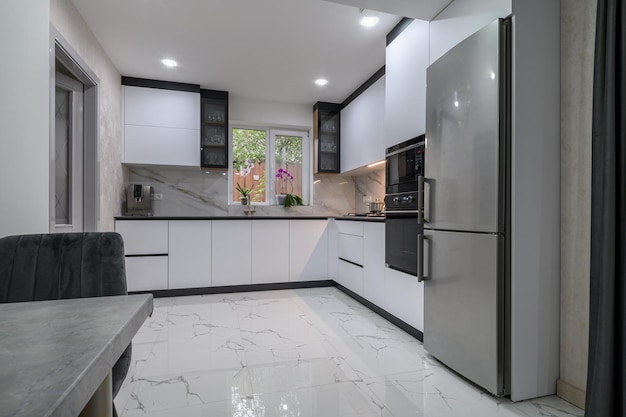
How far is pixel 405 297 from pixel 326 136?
2537 millimetres

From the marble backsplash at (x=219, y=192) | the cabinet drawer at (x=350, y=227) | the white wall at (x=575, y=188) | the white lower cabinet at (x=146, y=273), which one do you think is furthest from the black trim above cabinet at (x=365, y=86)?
the white lower cabinet at (x=146, y=273)

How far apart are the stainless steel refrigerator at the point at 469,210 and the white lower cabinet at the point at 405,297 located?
212 mm

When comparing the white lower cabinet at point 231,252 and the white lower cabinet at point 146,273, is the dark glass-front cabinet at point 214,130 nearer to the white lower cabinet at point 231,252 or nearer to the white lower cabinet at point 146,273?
the white lower cabinet at point 231,252

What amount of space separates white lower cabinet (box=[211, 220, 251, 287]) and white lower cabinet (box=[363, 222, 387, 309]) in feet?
4.53

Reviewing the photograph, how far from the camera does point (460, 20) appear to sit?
1.91 m

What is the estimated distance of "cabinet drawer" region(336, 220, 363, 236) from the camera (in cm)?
326

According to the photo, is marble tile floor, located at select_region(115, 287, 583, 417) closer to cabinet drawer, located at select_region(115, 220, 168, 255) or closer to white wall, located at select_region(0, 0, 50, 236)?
cabinet drawer, located at select_region(115, 220, 168, 255)

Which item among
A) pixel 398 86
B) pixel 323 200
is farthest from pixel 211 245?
pixel 398 86

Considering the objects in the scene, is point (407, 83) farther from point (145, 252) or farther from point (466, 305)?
point (145, 252)

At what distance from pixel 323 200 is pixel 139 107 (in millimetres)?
2482

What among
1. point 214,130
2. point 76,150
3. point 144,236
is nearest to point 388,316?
point 144,236

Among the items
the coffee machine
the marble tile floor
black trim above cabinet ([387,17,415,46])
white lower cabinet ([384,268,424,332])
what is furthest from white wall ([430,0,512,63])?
the coffee machine

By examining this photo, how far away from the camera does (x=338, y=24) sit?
2.60 metres

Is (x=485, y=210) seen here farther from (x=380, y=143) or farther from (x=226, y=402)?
(x=380, y=143)
